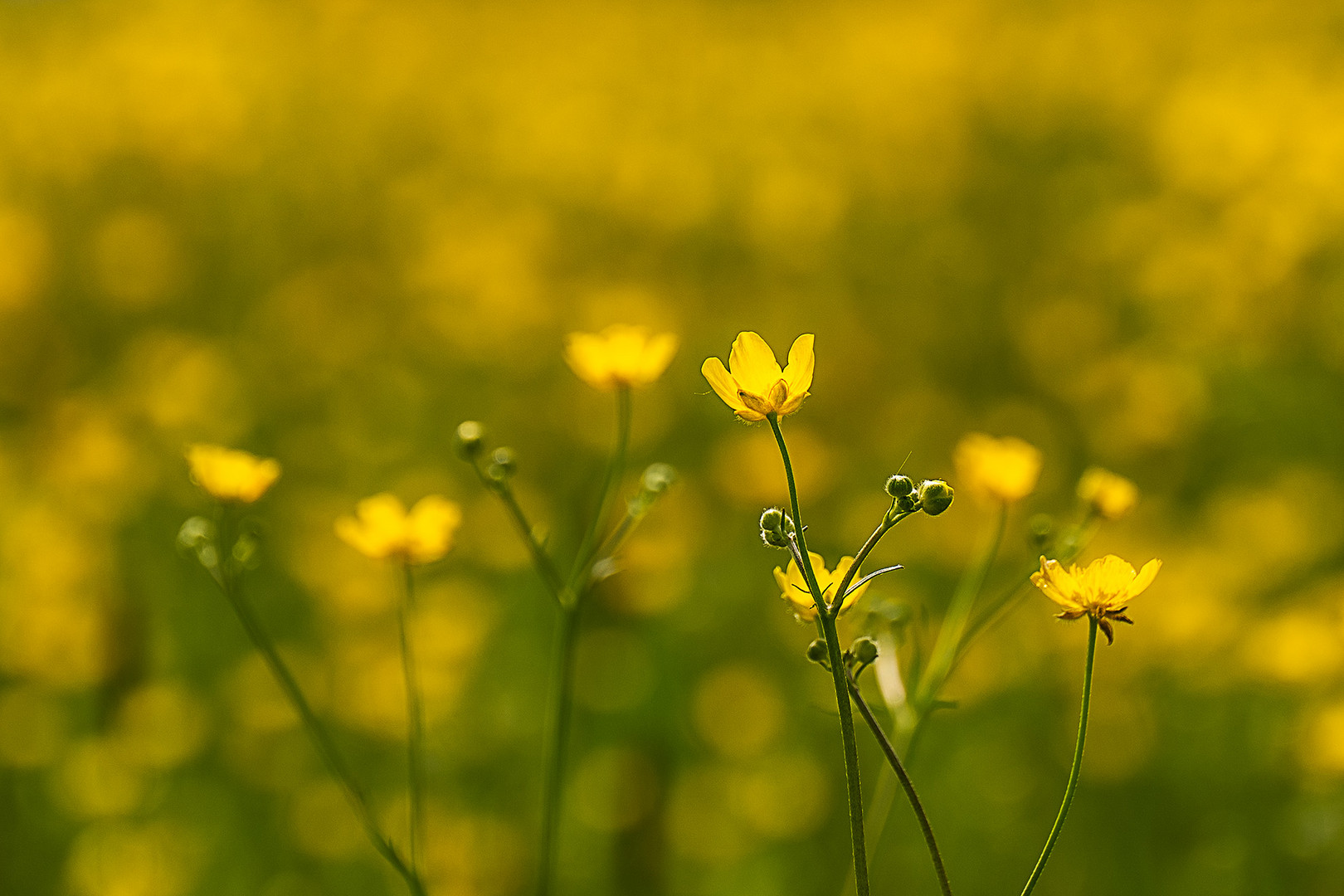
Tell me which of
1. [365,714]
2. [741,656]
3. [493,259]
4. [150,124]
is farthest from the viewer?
[150,124]

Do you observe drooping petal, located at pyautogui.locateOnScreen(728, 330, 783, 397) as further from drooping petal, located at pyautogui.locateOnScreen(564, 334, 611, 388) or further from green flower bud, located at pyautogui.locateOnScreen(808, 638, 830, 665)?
drooping petal, located at pyautogui.locateOnScreen(564, 334, 611, 388)

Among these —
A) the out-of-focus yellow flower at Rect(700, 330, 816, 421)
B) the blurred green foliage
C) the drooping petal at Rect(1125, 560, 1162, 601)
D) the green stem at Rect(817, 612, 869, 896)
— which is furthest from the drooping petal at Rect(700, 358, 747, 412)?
the blurred green foliage

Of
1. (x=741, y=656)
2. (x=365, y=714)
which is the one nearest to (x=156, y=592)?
(x=365, y=714)

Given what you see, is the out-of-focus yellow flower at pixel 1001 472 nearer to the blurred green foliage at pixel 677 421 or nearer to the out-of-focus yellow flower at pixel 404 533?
the out-of-focus yellow flower at pixel 404 533

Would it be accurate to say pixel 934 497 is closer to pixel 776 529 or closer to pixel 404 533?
pixel 776 529

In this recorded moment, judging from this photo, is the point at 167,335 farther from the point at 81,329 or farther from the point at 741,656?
the point at 741,656

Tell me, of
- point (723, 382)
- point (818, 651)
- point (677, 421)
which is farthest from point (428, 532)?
point (677, 421)

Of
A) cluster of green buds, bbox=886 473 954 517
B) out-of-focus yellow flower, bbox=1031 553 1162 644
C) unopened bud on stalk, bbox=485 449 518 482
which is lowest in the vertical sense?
unopened bud on stalk, bbox=485 449 518 482
